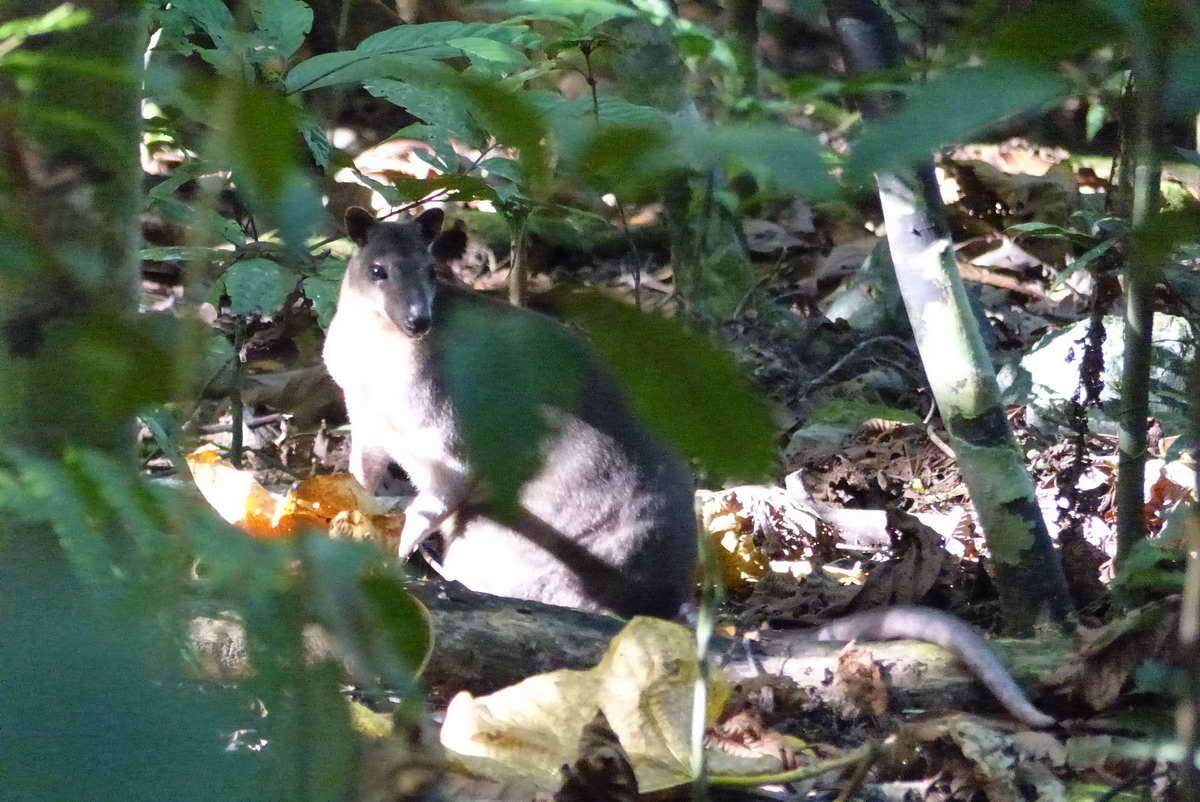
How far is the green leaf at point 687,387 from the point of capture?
917mm

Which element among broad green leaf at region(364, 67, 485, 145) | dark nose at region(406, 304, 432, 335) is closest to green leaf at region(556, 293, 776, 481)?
broad green leaf at region(364, 67, 485, 145)

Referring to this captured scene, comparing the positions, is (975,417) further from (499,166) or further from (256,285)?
(256,285)

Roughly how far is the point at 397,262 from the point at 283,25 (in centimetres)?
204

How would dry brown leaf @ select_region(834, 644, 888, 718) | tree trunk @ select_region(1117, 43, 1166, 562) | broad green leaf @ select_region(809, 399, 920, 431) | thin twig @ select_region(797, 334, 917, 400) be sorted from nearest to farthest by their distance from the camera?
tree trunk @ select_region(1117, 43, 1166, 562), dry brown leaf @ select_region(834, 644, 888, 718), broad green leaf @ select_region(809, 399, 920, 431), thin twig @ select_region(797, 334, 917, 400)

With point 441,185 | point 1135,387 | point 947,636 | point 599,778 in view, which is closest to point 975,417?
point 1135,387

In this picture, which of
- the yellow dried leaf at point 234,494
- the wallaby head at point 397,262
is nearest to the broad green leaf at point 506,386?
the yellow dried leaf at point 234,494

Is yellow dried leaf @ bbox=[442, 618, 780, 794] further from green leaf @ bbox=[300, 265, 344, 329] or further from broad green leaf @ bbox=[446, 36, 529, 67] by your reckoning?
green leaf @ bbox=[300, 265, 344, 329]

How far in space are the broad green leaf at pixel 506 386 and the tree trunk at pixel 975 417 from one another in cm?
326

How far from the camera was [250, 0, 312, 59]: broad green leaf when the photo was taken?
14.4ft

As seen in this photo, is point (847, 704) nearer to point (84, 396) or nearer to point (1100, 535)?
point (1100, 535)

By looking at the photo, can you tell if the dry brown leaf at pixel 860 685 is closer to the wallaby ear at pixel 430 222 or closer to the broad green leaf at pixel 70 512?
the broad green leaf at pixel 70 512

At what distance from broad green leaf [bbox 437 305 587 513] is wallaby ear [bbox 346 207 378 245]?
569 cm

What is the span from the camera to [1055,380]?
6770mm

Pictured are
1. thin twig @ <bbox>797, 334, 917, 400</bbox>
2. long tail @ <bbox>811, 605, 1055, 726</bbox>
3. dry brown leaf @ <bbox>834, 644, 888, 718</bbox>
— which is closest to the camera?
long tail @ <bbox>811, 605, 1055, 726</bbox>
